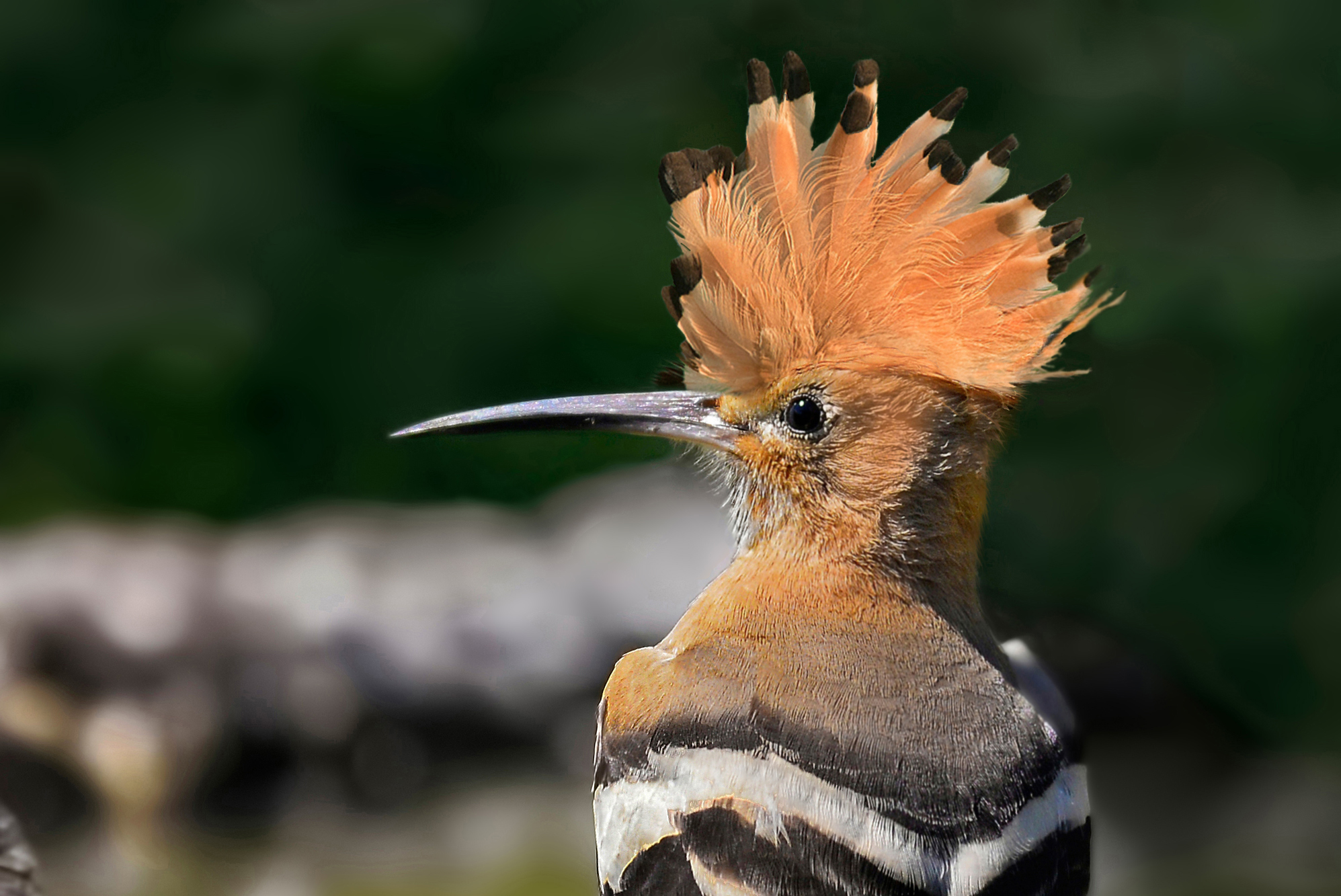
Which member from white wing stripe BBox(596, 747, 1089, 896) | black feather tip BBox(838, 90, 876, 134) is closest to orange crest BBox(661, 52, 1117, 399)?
black feather tip BBox(838, 90, 876, 134)

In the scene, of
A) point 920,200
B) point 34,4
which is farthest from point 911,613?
point 34,4

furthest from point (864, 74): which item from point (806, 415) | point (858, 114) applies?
point (806, 415)

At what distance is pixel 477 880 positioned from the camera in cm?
227

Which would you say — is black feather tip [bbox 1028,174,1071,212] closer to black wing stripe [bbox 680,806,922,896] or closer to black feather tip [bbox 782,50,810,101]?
black feather tip [bbox 782,50,810,101]

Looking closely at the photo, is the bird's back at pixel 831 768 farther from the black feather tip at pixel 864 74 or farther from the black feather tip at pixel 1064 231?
the black feather tip at pixel 864 74

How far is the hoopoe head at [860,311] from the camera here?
1.16m

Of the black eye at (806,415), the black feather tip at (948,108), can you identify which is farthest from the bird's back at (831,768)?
the black feather tip at (948,108)

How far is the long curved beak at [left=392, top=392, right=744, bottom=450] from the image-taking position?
1231mm

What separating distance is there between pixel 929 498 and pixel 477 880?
4.55 feet

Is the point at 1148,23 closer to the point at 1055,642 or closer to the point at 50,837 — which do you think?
the point at 1055,642

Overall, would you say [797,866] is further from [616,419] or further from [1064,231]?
[1064,231]

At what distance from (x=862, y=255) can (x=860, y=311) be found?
0.05 meters

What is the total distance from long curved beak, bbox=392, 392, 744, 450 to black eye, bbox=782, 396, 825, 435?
54 mm

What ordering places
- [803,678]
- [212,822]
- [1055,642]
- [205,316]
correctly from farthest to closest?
[205,316], [212,822], [1055,642], [803,678]
